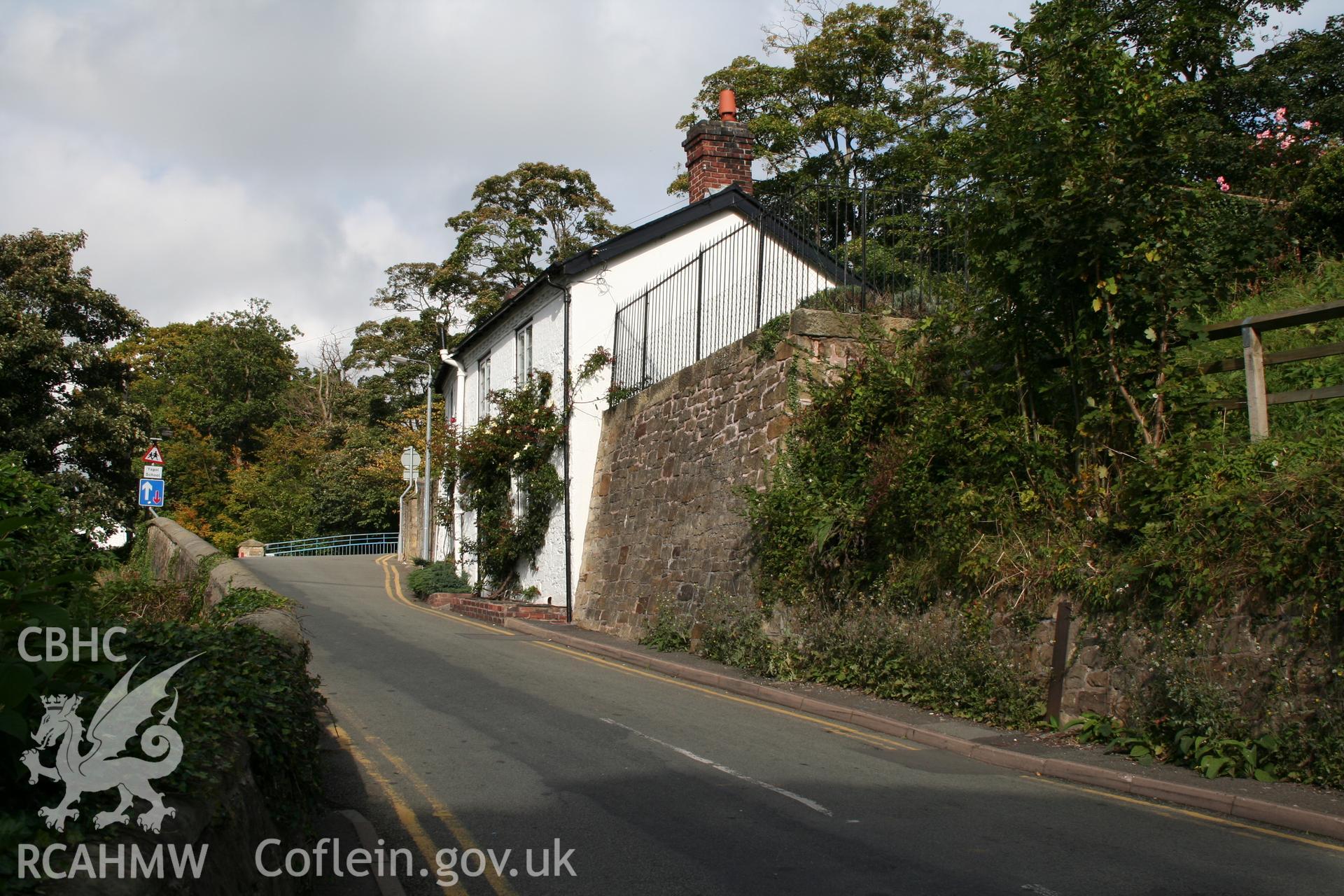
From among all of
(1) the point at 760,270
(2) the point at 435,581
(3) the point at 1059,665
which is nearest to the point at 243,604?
(3) the point at 1059,665

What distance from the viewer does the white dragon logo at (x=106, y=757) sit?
311cm

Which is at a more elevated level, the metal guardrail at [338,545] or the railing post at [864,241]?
the railing post at [864,241]

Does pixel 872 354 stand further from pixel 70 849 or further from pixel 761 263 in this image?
pixel 70 849

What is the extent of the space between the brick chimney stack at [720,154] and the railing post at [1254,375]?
49.4 ft

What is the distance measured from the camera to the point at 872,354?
13.7 meters

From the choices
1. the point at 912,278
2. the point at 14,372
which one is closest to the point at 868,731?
the point at 912,278

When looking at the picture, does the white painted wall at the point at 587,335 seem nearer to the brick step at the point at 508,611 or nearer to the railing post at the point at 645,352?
the brick step at the point at 508,611

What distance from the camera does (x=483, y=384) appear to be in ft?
97.9

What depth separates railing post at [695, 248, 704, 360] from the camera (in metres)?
18.4

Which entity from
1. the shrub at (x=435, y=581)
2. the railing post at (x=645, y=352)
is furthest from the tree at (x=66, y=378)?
the railing post at (x=645, y=352)

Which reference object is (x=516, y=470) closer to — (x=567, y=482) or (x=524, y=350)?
(x=567, y=482)

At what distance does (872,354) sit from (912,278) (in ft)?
8.14

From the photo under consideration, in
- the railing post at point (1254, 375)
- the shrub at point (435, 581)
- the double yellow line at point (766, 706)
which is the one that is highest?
the railing post at point (1254, 375)

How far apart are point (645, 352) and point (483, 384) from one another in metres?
10.3
